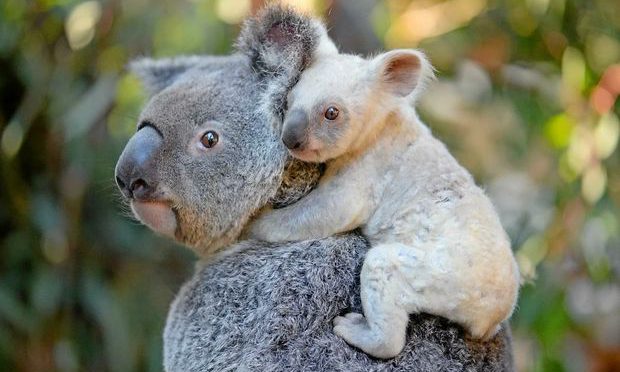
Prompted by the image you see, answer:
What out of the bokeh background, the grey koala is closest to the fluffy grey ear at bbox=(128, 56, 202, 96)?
the grey koala

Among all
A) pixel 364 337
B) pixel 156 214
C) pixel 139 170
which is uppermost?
pixel 139 170

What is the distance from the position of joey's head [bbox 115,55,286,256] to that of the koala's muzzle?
0.16 m

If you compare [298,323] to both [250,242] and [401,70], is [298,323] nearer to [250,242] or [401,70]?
[250,242]

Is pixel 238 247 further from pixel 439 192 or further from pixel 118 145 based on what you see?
pixel 118 145

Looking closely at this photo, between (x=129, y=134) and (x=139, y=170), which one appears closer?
(x=139, y=170)

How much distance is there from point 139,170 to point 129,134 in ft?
6.33

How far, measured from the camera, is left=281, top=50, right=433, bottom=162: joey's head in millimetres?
1703

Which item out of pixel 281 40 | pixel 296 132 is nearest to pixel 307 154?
pixel 296 132

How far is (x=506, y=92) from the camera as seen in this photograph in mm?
3943

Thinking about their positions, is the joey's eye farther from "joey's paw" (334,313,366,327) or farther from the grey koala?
"joey's paw" (334,313,366,327)

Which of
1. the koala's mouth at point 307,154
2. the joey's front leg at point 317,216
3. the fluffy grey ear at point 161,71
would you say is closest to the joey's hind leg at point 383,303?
the joey's front leg at point 317,216

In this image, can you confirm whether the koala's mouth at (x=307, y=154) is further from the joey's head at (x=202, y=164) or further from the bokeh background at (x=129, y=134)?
the bokeh background at (x=129, y=134)

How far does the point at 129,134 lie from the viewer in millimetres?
3648

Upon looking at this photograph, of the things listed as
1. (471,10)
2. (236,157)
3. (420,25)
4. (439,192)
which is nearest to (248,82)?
(236,157)
